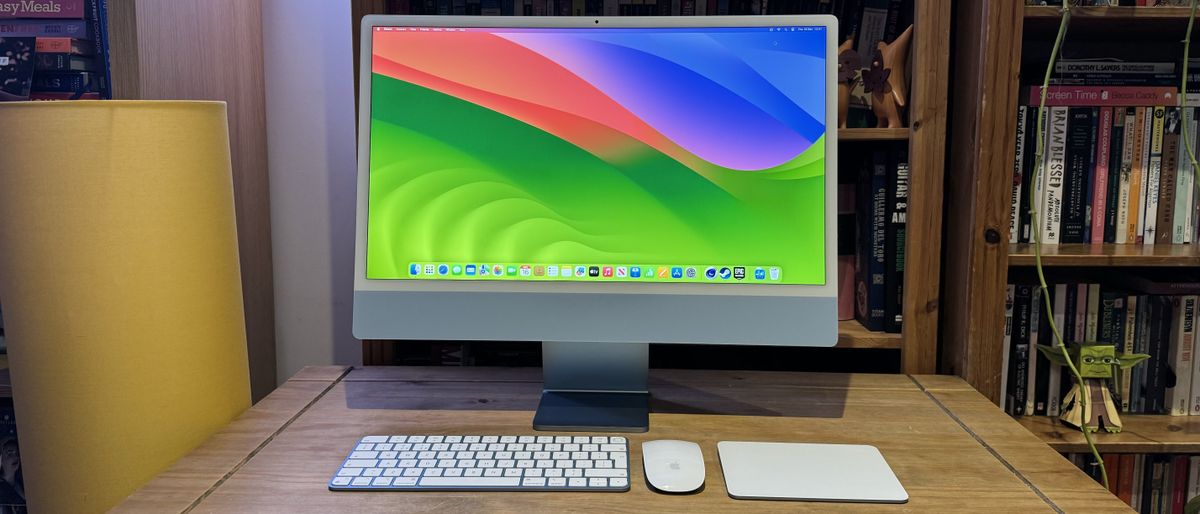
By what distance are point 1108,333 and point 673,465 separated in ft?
2.80

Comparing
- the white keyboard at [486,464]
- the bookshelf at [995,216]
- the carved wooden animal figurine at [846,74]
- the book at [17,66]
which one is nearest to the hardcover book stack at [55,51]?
the book at [17,66]

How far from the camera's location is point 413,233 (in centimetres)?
105

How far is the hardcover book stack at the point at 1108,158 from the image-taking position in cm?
130

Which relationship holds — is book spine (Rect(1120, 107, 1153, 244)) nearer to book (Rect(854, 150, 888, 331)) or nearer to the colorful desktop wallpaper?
book (Rect(854, 150, 888, 331))

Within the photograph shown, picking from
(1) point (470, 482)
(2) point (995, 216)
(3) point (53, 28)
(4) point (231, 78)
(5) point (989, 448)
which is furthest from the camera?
(4) point (231, 78)

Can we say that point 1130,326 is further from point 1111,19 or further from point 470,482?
point 470,482

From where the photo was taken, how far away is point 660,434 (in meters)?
1.02

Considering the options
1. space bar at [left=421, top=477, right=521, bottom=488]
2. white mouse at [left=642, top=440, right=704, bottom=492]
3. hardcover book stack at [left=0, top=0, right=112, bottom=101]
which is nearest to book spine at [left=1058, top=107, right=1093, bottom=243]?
white mouse at [left=642, top=440, right=704, bottom=492]

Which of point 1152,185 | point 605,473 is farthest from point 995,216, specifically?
point 605,473

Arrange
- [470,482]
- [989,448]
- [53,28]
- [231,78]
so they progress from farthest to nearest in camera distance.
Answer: [231,78]
[53,28]
[989,448]
[470,482]

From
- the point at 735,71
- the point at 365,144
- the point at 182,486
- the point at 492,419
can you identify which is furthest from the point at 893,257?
the point at 182,486

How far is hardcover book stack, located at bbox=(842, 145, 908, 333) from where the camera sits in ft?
4.06

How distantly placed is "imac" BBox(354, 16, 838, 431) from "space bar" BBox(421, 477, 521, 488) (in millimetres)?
172

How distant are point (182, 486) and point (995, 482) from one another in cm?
86
